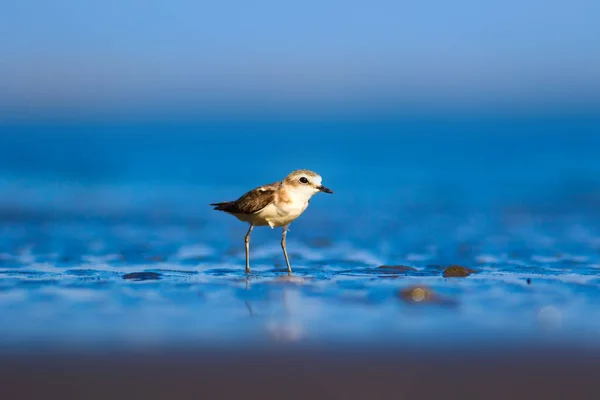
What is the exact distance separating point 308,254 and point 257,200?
5.57 feet

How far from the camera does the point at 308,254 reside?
11430 mm

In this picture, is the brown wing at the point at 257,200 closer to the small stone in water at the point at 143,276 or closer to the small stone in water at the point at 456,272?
the small stone in water at the point at 143,276

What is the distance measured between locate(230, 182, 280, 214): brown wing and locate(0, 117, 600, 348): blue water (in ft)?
2.30

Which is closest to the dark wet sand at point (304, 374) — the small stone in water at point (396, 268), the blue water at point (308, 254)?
the blue water at point (308, 254)

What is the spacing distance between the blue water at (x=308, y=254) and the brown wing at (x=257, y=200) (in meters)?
0.70

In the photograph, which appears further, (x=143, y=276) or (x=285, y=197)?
(x=285, y=197)

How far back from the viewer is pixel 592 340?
584 centimetres

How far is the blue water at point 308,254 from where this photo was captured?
6316mm

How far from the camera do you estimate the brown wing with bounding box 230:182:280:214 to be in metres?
9.95

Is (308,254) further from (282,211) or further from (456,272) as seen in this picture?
(456,272)

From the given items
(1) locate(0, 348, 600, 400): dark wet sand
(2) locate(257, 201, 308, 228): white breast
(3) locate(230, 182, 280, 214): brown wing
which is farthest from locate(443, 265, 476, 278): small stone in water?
(1) locate(0, 348, 600, 400): dark wet sand

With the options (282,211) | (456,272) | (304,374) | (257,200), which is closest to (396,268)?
(456,272)

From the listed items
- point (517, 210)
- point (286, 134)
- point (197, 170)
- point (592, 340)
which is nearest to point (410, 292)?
point (592, 340)

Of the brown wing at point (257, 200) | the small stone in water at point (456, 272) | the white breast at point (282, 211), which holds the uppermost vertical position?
the brown wing at point (257, 200)
